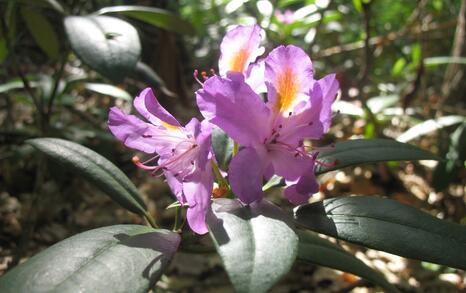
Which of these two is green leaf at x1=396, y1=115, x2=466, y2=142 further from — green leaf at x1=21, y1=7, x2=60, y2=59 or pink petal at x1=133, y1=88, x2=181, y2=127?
green leaf at x1=21, y1=7, x2=60, y2=59

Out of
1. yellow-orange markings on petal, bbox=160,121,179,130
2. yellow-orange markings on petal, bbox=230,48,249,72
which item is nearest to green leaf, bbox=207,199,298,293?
yellow-orange markings on petal, bbox=160,121,179,130

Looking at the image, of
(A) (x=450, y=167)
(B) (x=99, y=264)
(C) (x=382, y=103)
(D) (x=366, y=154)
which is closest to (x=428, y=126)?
(A) (x=450, y=167)

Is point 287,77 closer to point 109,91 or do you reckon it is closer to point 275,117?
point 275,117

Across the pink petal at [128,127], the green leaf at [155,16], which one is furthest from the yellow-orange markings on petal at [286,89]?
the green leaf at [155,16]

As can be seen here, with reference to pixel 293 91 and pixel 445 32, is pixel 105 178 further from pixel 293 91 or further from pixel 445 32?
pixel 445 32

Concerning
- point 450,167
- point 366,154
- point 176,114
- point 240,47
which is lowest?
point 176,114

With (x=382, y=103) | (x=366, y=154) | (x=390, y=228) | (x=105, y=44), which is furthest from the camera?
(x=382, y=103)

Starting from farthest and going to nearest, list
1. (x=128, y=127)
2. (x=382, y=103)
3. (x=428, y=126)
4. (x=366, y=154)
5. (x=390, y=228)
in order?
(x=382, y=103), (x=428, y=126), (x=366, y=154), (x=128, y=127), (x=390, y=228)
